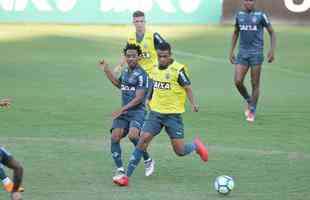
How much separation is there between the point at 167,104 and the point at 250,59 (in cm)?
542

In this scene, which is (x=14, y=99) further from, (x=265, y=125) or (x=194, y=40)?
(x=194, y=40)

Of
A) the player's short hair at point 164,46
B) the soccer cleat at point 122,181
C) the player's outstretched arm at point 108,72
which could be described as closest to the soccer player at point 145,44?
the player's outstretched arm at point 108,72

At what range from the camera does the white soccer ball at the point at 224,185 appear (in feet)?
37.7

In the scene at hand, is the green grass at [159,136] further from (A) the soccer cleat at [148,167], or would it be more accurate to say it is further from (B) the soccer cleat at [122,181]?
(A) the soccer cleat at [148,167]

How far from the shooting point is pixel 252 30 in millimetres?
17578

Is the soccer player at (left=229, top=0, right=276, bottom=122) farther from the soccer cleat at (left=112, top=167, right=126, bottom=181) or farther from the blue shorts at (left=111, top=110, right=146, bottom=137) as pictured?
the soccer cleat at (left=112, top=167, right=126, bottom=181)

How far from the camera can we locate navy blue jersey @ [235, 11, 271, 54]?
57.5ft

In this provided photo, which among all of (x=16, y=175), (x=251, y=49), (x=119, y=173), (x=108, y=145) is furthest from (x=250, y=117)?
(x=16, y=175)

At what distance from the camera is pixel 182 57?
85.5 feet

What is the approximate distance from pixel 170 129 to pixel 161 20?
1874 cm

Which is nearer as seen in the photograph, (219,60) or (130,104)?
(130,104)

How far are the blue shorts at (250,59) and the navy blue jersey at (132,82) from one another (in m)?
5.30

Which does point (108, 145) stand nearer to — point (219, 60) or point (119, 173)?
point (119, 173)

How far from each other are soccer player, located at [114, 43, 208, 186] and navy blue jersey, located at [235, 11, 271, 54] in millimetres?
5277
